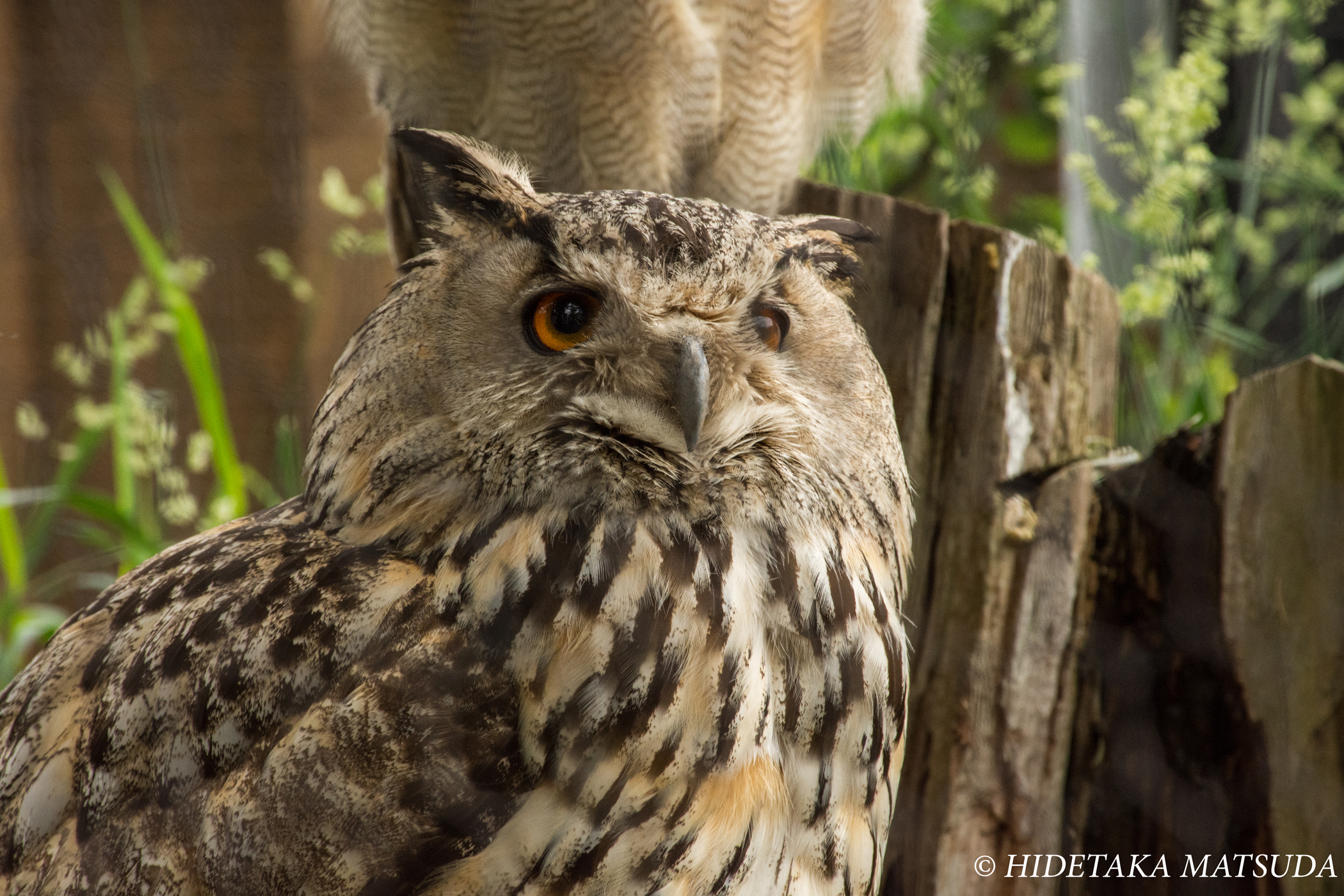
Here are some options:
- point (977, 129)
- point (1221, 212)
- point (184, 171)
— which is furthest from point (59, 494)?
point (1221, 212)

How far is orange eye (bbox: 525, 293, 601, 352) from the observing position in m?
0.76

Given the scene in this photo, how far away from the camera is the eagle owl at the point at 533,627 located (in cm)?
72

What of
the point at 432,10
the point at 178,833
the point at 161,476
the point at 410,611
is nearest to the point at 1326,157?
the point at 432,10

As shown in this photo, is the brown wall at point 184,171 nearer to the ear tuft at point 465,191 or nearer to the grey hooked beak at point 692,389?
the ear tuft at point 465,191

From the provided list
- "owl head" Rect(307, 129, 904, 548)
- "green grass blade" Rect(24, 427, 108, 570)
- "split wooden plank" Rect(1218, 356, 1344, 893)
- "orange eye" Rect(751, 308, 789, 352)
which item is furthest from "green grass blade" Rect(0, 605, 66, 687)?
"split wooden plank" Rect(1218, 356, 1344, 893)

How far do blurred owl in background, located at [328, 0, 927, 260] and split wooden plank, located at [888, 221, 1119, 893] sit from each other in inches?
15.8

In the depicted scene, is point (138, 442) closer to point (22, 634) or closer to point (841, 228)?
point (22, 634)

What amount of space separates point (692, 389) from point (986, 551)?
60 cm

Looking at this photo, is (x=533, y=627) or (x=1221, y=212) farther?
(x=1221, y=212)

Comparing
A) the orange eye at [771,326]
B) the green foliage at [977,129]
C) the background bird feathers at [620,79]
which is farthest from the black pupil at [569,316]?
the green foliage at [977,129]

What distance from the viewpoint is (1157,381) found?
1654mm

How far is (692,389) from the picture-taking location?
71cm

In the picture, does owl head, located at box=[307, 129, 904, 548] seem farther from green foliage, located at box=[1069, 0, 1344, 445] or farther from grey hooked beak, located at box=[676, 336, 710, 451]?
green foliage, located at box=[1069, 0, 1344, 445]

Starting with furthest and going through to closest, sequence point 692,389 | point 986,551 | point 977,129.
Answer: point 977,129 < point 986,551 < point 692,389
